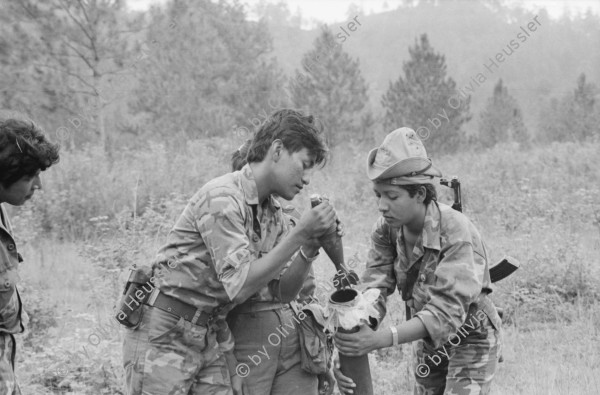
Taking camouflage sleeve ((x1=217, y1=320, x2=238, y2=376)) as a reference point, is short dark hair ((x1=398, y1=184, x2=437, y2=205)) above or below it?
above

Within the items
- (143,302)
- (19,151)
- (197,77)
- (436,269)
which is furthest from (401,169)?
(197,77)

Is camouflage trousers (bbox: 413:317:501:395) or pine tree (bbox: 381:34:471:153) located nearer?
camouflage trousers (bbox: 413:317:501:395)

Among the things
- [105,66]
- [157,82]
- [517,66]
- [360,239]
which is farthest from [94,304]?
[517,66]

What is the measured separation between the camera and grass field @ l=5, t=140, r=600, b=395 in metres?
4.56

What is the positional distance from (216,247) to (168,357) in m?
0.53

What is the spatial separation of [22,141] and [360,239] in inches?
253

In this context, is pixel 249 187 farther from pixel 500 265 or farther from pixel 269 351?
pixel 500 265

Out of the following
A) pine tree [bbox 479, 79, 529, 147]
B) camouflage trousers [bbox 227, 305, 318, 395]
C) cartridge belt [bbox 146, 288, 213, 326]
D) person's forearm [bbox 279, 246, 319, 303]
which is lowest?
pine tree [bbox 479, 79, 529, 147]

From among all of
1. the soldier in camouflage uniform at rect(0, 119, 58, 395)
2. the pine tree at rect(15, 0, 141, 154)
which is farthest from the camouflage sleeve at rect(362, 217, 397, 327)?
the pine tree at rect(15, 0, 141, 154)

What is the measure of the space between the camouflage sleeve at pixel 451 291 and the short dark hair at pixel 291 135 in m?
0.73

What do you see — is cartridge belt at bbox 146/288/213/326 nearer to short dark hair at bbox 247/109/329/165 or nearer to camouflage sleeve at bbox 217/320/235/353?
camouflage sleeve at bbox 217/320/235/353

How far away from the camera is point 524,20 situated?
344ft

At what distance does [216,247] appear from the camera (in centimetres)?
266

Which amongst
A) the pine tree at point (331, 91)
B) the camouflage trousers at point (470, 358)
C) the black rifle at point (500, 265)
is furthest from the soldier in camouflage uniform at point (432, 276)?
the pine tree at point (331, 91)
